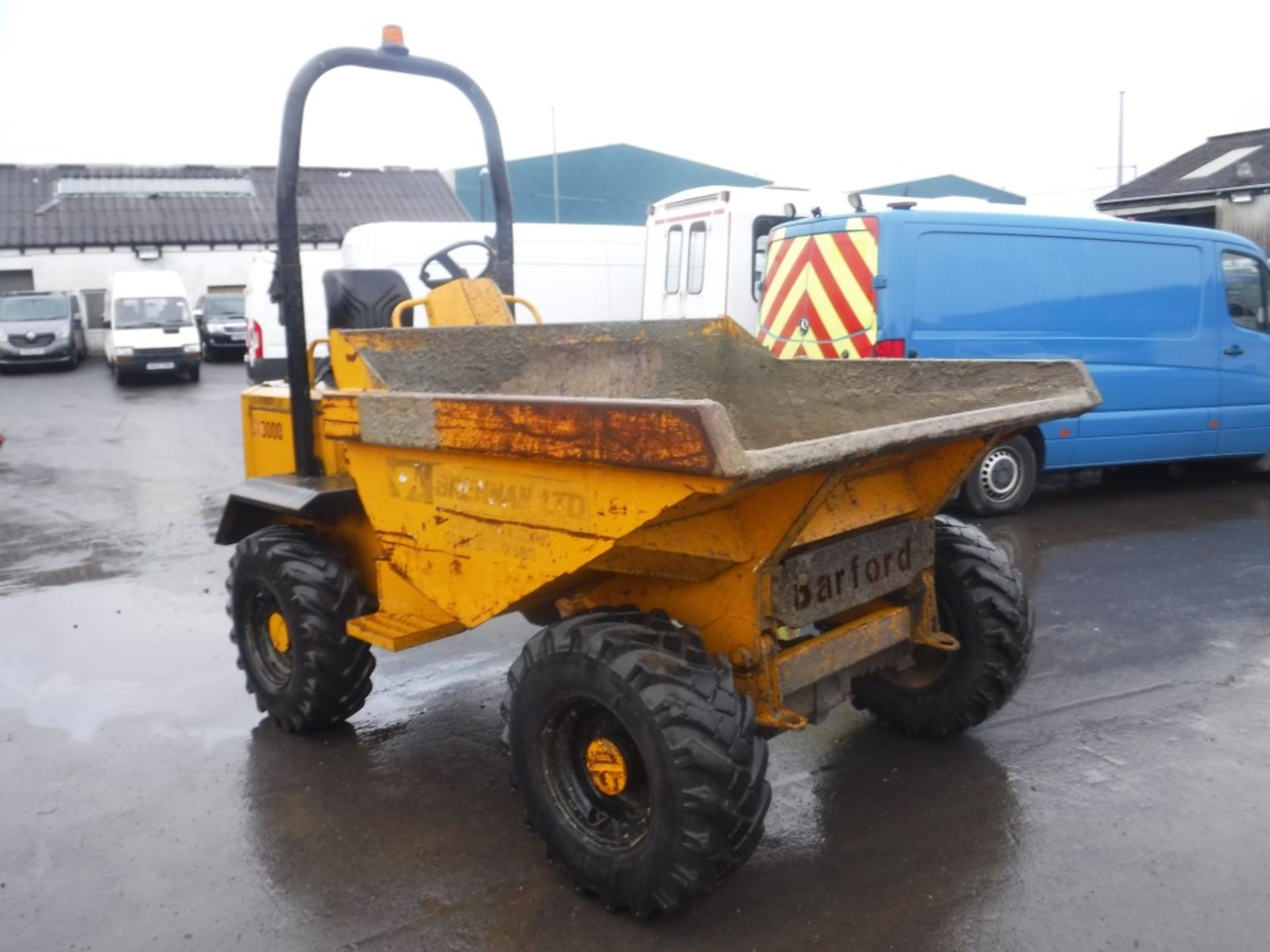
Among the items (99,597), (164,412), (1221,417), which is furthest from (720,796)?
(164,412)

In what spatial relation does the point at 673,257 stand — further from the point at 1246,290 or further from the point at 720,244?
the point at 1246,290

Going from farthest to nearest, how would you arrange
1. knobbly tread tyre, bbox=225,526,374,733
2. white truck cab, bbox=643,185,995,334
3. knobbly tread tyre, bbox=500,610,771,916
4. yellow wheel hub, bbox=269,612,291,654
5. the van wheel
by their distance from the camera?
white truck cab, bbox=643,185,995,334, the van wheel, yellow wheel hub, bbox=269,612,291,654, knobbly tread tyre, bbox=225,526,374,733, knobbly tread tyre, bbox=500,610,771,916

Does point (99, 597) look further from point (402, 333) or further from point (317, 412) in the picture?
point (402, 333)

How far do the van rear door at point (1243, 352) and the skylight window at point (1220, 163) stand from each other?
12.8m

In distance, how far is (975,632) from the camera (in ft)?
12.6

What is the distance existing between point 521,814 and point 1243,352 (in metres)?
7.83

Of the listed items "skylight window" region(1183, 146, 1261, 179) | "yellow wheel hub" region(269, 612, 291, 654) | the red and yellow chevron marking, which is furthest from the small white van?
"skylight window" region(1183, 146, 1261, 179)

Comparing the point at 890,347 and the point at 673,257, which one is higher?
the point at 673,257

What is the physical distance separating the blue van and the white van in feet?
49.9

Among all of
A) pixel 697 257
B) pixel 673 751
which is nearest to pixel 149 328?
pixel 697 257

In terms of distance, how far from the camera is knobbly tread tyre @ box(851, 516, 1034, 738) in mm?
3826

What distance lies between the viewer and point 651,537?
2877 millimetres

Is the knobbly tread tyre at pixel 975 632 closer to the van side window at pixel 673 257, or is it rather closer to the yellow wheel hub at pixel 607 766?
the yellow wheel hub at pixel 607 766

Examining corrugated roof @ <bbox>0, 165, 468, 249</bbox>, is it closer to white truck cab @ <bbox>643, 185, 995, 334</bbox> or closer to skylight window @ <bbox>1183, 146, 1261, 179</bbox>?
white truck cab @ <bbox>643, 185, 995, 334</bbox>
